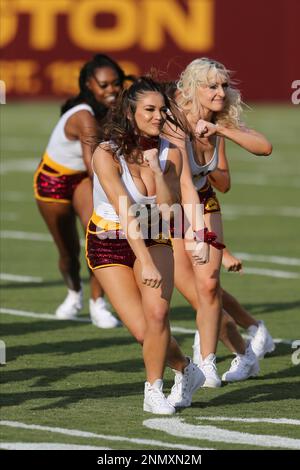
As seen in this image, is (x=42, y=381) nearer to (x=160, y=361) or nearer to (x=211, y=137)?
(x=160, y=361)

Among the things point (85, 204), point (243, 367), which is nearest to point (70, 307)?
point (85, 204)

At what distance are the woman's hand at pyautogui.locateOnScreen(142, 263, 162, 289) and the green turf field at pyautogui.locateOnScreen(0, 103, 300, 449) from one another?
0.78 m

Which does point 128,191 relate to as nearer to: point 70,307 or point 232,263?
point 232,263

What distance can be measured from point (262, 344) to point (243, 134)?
1.89 m

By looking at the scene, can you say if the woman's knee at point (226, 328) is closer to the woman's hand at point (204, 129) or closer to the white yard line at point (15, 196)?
the woman's hand at point (204, 129)

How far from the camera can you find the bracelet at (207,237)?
873 cm

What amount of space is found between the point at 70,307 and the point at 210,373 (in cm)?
316

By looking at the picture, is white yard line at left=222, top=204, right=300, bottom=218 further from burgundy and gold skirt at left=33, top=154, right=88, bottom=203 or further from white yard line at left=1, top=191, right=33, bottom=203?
burgundy and gold skirt at left=33, top=154, right=88, bottom=203

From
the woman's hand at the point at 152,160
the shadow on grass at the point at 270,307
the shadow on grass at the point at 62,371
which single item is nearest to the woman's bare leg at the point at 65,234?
the shadow on grass at the point at 270,307

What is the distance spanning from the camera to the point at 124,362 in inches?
408

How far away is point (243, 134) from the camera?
9.34 m

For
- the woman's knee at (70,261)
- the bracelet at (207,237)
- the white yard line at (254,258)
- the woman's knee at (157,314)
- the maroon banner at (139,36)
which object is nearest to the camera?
the woman's knee at (157,314)

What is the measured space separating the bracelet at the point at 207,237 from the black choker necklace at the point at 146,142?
611mm
